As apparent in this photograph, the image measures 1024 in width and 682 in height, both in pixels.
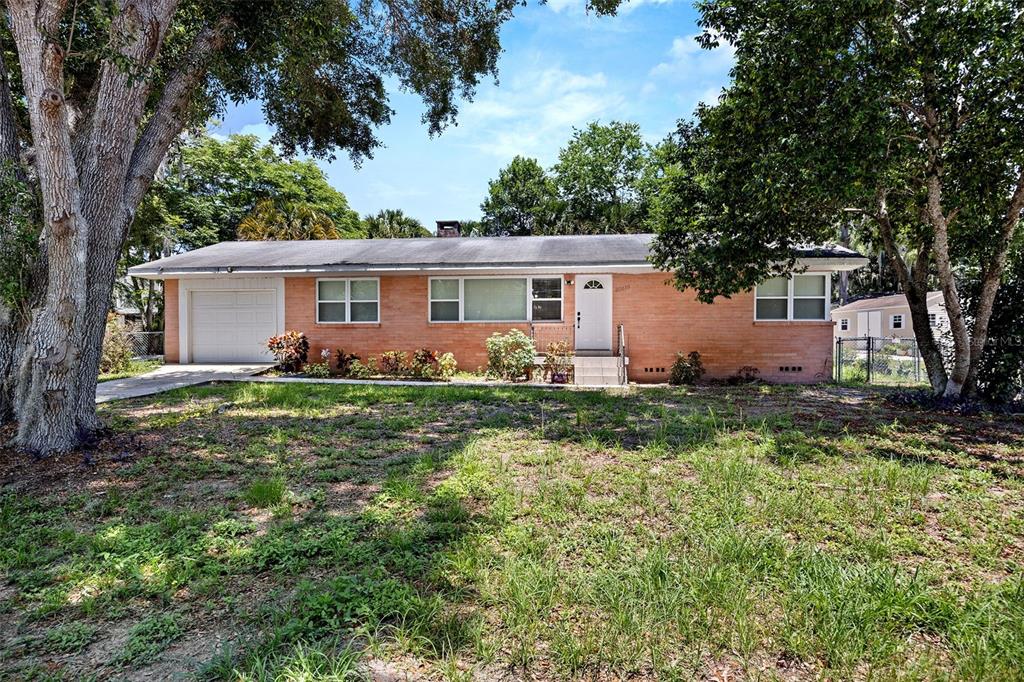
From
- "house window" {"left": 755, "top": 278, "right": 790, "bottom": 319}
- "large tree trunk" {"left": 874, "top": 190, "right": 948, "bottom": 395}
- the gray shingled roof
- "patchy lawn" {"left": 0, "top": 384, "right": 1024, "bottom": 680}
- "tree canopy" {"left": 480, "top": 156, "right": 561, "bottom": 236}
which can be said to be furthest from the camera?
"tree canopy" {"left": 480, "top": 156, "right": 561, "bottom": 236}

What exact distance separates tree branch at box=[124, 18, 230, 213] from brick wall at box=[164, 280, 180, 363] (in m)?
9.46

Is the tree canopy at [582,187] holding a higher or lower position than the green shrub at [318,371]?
higher

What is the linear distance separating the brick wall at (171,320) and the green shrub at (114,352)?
957 millimetres

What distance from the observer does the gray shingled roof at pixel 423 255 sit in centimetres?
1255

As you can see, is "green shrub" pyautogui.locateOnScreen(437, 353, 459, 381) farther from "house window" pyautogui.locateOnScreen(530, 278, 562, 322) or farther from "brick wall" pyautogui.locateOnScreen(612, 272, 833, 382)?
"brick wall" pyautogui.locateOnScreen(612, 272, 833, 382)

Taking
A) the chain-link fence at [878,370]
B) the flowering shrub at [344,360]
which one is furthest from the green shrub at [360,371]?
the chain-link fence at [878,370]

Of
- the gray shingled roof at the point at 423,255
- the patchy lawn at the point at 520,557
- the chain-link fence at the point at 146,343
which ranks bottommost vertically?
the patchy lawn at the point at 520,557

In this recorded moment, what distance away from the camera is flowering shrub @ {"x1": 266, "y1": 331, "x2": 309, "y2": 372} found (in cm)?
1302

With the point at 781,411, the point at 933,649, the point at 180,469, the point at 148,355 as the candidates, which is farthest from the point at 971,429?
the point at 148,355

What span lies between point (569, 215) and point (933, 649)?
1302 inches

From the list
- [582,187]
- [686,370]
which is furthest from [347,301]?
[582,187]

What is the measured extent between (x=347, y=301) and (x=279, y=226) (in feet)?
33.6

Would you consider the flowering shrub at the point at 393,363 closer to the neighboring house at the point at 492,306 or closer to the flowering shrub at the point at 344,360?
the neighboring house at the point at 492,306

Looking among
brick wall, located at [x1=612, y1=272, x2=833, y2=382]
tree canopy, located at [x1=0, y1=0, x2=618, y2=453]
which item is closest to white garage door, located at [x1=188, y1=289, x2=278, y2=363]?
tree canopy, located at [x1=0, y1=0, x2=618, y2=453]
